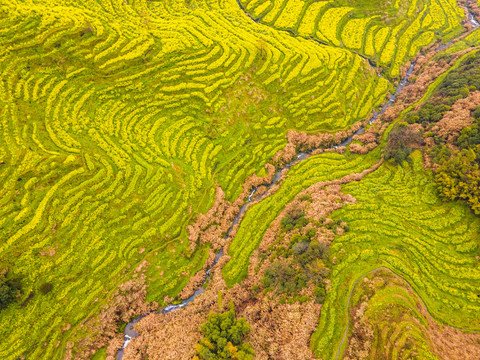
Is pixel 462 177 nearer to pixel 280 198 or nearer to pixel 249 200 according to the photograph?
pixel 280 198

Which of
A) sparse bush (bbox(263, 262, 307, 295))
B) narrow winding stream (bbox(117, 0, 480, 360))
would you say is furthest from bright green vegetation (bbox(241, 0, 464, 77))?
sparse bush (bbox(263, 262, 307, 295))

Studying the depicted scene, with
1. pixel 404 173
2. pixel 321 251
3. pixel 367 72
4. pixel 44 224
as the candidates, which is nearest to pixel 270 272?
pixel 321 251

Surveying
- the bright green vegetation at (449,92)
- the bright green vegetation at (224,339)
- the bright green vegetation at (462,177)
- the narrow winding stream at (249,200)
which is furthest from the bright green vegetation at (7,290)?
the bright green vegetation at (449,92)

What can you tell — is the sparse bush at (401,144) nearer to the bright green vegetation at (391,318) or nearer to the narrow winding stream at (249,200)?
the narrow winding stream at (249,200)

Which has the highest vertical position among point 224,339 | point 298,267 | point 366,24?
point 366,24

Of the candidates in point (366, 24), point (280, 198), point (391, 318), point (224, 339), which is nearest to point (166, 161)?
point (280, 198)

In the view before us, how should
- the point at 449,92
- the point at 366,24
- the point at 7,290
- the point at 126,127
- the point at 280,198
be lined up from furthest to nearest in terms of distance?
the point at 366,24 → the point at 449,92 → the point at 126,127 → the point at 280,198 → the point at 7,290
